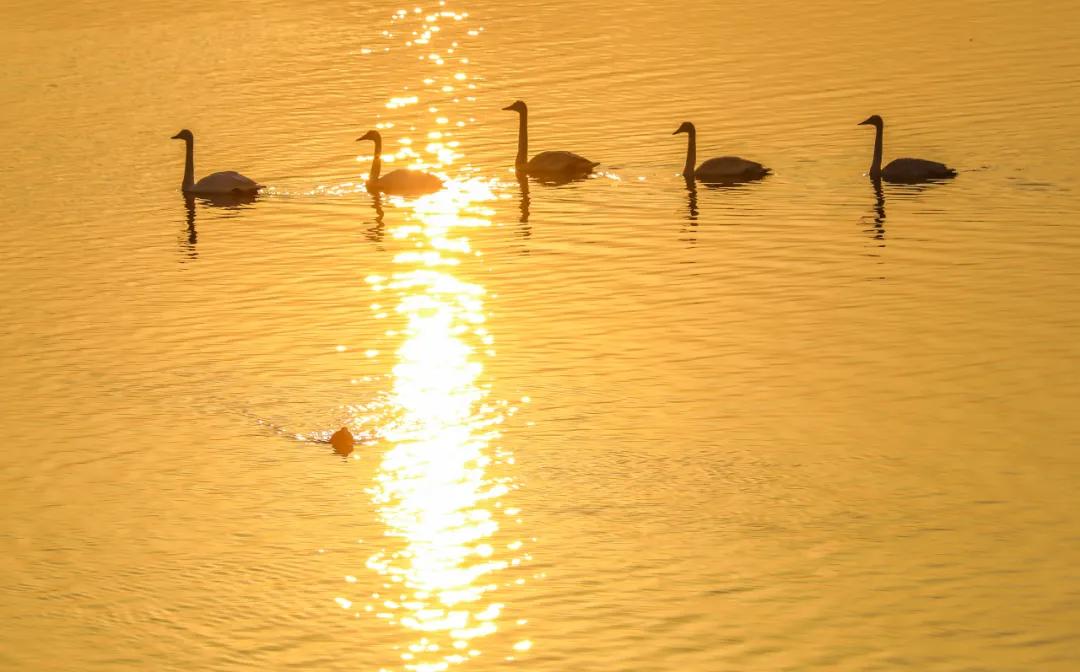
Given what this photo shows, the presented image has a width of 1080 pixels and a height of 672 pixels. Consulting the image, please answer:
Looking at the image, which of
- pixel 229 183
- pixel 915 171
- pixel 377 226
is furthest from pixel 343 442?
pixel 915 171

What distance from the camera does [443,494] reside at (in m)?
18.4

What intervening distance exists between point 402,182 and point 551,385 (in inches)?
580

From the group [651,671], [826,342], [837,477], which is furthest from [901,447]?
[651,671]

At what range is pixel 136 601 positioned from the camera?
16.2 metres

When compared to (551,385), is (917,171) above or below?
above

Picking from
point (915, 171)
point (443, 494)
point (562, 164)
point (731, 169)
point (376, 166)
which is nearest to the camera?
point (443, 494)

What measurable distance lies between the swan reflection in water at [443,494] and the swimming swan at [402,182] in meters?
8.25

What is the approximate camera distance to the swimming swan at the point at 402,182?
36.3 meters

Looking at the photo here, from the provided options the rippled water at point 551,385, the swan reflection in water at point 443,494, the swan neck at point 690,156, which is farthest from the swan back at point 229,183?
the swan reflection in water at point 443,494

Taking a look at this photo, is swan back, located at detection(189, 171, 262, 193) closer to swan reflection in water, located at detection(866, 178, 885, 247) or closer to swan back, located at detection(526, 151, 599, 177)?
swan back, located at detection(526, 151, 599, 177)

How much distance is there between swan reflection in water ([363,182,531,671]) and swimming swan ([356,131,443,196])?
825 centimetres

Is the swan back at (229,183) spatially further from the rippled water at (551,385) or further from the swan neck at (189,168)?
the swan neck at (189,168)

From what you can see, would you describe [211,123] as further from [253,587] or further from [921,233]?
[253,587]

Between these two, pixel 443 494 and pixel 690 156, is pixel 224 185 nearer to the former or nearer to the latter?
pixel 690 156
